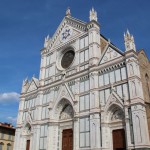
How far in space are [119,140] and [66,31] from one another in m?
17.6

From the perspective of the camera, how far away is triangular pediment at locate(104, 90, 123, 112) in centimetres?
2083

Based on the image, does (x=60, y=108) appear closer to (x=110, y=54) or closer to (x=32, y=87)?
(x=32, y=87)

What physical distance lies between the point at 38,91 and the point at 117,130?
46.3 feet

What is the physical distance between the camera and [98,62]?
24.7m

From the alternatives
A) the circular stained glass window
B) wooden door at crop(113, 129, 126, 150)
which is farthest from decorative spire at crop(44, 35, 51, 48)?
wooden door at crop(113, 129, 126, 150)

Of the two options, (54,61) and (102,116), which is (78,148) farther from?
(54,61)

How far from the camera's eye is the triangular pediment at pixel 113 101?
20.8 meters

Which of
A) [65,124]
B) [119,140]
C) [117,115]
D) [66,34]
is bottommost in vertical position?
[119,140]

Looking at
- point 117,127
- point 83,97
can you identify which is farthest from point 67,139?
point 117,127

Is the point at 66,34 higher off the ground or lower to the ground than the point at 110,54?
higher

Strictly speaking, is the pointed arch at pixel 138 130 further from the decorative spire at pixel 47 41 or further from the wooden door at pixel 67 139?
the decorative spire at pixel 47 41

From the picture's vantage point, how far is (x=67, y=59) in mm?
29656

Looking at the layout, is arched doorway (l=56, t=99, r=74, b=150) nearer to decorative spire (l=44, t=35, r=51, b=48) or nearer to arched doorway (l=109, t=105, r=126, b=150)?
arched doorway (l=109, t=105, r=126, b=150)

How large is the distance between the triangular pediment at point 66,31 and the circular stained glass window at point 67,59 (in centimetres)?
187
